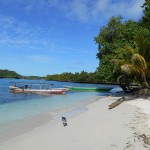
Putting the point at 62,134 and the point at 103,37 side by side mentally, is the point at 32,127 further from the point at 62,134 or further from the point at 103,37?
the point at 103,37

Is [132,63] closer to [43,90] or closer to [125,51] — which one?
[125,51]

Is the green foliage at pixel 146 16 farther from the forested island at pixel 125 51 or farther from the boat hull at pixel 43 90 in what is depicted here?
the boat hull at pixel 43 90

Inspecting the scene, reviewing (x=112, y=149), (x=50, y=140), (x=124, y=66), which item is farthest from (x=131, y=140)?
(x=124, y=66)

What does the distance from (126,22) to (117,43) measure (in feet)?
13.0

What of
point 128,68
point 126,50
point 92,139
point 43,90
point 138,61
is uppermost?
point 126,50

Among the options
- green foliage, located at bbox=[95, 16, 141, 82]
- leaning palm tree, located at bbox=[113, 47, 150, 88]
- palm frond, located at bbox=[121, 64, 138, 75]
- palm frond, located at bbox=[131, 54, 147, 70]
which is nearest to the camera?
palm frond, located at bbox=[131, 54, 147, 70]

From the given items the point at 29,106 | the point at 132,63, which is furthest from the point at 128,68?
the point at 29,106

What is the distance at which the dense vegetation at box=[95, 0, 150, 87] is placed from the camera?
24.7 meters

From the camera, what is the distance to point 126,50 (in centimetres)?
2592

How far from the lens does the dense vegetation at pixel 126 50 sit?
81.1 feet

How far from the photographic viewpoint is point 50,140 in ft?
30.2

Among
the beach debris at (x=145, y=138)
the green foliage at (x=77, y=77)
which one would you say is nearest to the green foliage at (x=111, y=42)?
the beach debris at (x=145, y=138)

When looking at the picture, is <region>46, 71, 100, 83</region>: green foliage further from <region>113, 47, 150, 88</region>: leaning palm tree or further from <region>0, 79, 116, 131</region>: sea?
<region>113, 47, 150, 88</region>: leaning palm tree

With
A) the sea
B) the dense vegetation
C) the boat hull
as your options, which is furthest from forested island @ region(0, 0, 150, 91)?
the boat hull
